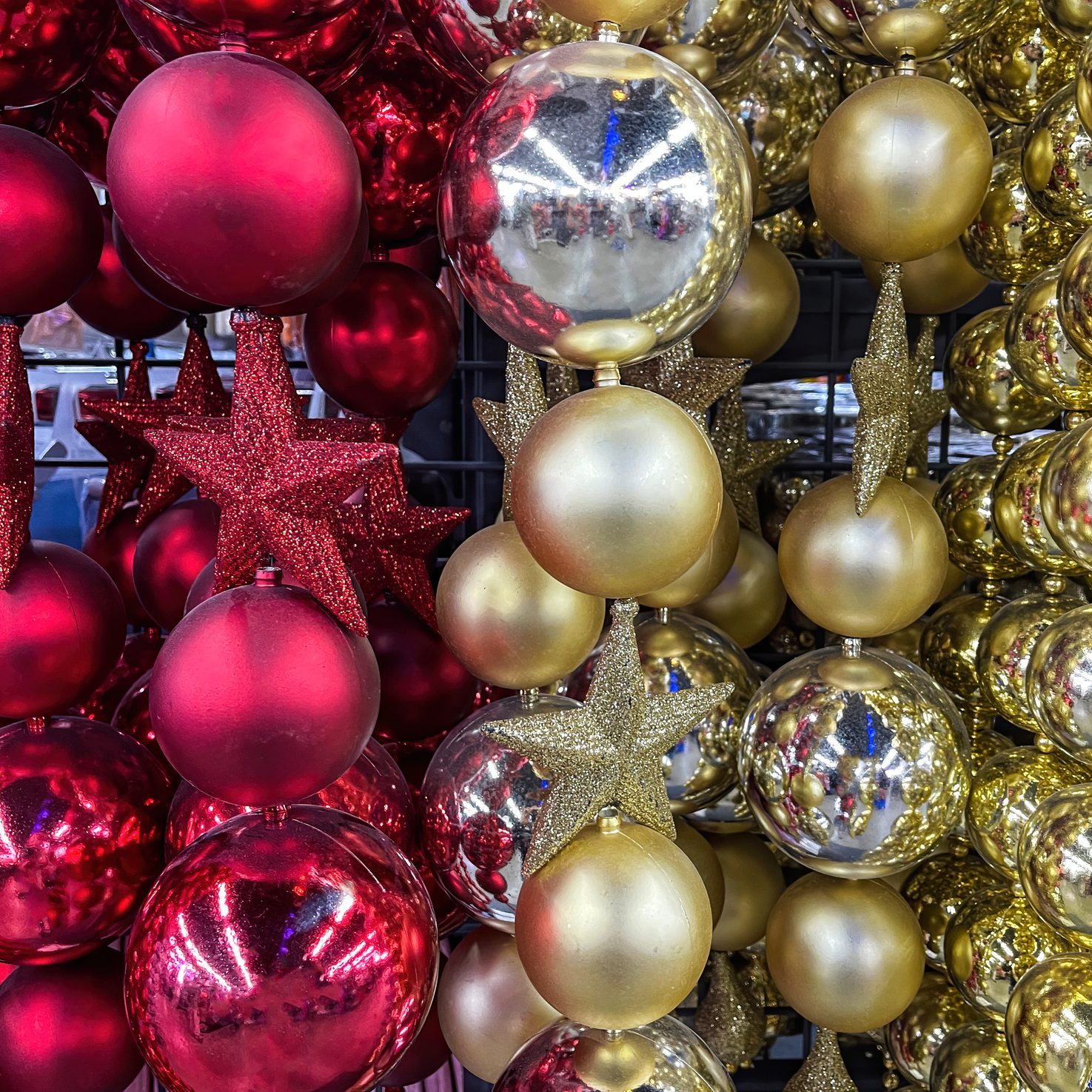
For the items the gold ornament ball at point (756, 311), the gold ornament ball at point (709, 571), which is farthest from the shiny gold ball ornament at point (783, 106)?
the gold ornament ball at point (709, 571)

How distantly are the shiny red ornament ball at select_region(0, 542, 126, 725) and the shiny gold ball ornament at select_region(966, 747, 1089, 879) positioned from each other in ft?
1.26

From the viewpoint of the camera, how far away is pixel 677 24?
0.39 m

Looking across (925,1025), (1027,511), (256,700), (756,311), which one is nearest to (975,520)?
(1027,511)

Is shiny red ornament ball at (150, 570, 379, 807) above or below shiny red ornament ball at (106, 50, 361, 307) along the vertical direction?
below

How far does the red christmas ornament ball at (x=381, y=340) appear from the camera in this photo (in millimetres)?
440

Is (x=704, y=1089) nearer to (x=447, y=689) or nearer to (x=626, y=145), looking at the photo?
(x=447, y=689)

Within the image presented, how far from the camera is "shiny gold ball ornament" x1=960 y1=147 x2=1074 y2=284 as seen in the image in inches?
18.8

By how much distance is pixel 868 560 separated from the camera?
0.42 meters

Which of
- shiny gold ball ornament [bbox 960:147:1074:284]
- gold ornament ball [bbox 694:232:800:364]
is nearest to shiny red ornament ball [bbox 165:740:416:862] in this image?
gold ornament ball [bbox 694:232:800:364]

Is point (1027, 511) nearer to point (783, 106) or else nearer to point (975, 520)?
point (975, 520)

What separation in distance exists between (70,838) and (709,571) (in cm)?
28

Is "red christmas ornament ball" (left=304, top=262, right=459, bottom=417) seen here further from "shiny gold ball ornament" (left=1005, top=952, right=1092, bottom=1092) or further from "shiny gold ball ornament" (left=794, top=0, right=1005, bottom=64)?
"shiny gold ball ornament" (left=1005, top=952, right=1092, bottom=1092)

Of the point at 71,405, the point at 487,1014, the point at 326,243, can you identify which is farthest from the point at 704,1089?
the point at 71,405

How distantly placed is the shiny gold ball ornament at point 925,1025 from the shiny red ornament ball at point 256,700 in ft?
1.16
